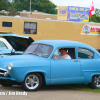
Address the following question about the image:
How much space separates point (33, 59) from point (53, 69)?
26.1 inches

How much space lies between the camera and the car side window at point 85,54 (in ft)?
30.1

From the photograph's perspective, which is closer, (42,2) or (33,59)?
(33,59)

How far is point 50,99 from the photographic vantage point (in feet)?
23.3

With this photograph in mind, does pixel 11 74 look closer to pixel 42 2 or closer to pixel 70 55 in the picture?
pixel 70 55

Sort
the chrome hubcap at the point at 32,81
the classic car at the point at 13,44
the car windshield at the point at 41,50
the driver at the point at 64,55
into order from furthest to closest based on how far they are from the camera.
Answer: the classic car at the point at 13,44
the driver at the point at 64,55
the car windshield at the point at 41,50
the chrome hubcap at the point at 32,81

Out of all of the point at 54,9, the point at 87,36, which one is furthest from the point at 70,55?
the point at 54,9

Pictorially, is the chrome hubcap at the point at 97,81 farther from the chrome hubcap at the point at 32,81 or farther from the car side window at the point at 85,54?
the chrome hubcap at the point at 32,81

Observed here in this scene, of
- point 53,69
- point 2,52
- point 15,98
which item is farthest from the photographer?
point 2,52

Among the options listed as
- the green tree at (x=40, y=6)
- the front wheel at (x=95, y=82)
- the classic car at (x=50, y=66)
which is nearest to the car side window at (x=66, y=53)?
the classic car at (x=50, y=66)

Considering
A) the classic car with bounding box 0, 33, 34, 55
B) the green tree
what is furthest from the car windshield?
the green tree

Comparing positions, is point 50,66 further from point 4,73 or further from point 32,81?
point 4,73

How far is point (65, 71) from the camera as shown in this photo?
8625 mm

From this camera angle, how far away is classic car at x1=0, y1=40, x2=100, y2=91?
7.99m

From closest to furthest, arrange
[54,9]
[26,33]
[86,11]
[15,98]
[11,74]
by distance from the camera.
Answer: [15,98], [11,74], [26,33], [86,11], [54,9]
